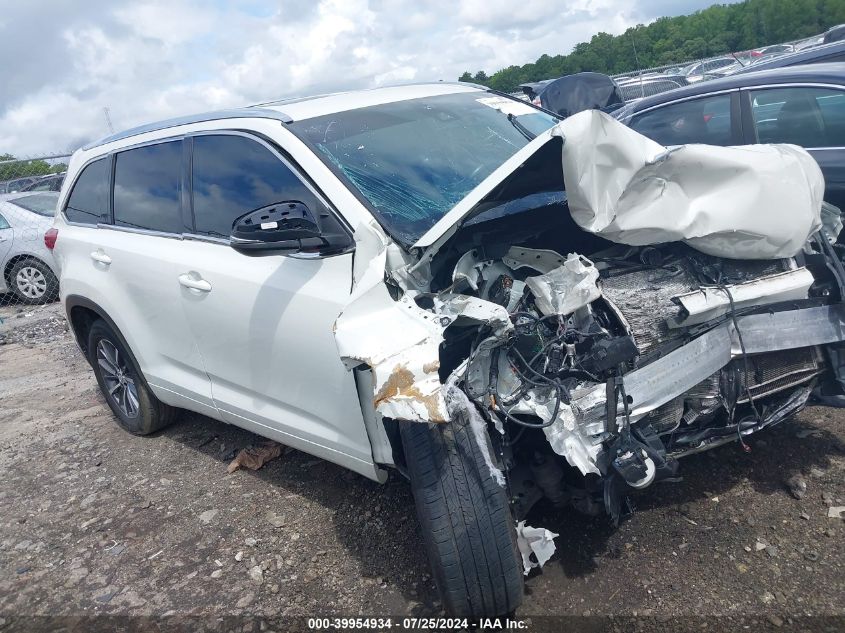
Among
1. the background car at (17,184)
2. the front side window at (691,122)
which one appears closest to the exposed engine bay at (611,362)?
the front side window at (691,122)

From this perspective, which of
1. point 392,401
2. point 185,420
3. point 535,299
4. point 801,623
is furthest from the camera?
point 185,420

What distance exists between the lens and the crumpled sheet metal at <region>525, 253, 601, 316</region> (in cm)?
237

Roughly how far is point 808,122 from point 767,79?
20.4 inches

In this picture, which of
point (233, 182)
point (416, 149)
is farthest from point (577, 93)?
point (233, 182)

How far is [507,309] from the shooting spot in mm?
2488

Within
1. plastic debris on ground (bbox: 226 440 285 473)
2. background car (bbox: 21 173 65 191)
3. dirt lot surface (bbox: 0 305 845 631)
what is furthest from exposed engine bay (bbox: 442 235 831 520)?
background car (bbox: 21 173 65 191)

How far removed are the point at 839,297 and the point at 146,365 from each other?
3.39 m

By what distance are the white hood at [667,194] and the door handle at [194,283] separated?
1246mm

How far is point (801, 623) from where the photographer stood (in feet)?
7.46

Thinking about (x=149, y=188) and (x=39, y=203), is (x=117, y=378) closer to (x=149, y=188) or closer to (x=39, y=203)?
(x=149, y=188)

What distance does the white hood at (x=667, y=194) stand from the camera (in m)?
2.38

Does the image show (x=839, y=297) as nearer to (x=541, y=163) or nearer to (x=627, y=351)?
(x=627, y=351)

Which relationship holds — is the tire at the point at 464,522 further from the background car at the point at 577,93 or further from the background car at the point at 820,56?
the background car at the point at 820,56

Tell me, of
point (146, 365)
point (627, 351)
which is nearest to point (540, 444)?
point (627, 351)
